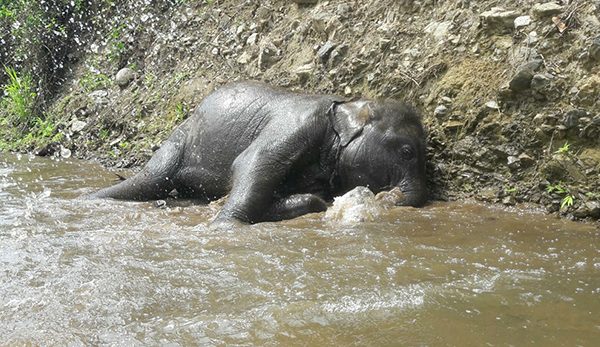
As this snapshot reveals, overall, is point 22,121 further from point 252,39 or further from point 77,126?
point 252,39

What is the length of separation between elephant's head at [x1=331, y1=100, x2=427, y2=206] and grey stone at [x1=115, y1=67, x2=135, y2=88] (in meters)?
5.37

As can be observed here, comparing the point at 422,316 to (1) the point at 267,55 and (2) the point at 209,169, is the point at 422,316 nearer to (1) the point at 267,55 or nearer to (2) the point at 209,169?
(2) the point at 209,169

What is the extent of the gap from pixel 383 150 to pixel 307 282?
8.35 ft

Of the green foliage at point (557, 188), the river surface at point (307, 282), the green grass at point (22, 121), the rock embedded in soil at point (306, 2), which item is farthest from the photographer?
the green grass at point (22, 121)

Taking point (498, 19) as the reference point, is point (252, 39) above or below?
below

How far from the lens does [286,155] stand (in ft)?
17.2

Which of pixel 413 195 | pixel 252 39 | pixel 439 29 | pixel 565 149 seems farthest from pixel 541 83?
pixel 252 39

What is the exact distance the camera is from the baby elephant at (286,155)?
514 centimetres

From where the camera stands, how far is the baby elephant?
5.14m

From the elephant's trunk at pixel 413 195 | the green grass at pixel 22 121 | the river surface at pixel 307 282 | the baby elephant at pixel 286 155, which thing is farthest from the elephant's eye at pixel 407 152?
the green grass at pixel 22 121

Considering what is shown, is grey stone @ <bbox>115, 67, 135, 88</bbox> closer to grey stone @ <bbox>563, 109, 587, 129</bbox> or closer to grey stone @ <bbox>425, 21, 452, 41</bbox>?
grey stone @ <bbox>425, 21, 452, 41</bbox>

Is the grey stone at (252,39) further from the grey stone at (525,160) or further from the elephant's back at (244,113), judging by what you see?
the grey stone at (525,160)

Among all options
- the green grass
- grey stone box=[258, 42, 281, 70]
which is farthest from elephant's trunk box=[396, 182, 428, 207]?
the green grass

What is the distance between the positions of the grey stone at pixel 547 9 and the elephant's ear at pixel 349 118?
64.0 inches
